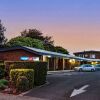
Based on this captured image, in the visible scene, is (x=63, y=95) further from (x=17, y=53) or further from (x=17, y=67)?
(x=17, y=53)

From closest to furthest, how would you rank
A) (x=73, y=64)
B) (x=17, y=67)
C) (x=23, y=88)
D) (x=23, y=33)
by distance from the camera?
(x=23, y=88) < (x=17, y=67) < (x=73, y=64) < (x=23, y=33)

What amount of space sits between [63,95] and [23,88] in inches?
102

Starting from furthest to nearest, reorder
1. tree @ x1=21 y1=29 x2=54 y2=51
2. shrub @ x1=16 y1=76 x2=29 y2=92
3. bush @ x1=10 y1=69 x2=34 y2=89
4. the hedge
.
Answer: tree @ x1=21 y1=29 x2=54 y2=51 < the hedge < bush @ x1=10 y1=69 x2=34 y2=89 < shrub @ x1=16 y1=76 x2=29 y2=92

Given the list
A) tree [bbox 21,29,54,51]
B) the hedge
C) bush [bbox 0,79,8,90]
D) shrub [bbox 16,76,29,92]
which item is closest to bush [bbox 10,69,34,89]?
shrub [bbox 16,76,29,92]

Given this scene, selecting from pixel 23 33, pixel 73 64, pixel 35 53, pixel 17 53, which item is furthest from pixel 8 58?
pixel 23 33

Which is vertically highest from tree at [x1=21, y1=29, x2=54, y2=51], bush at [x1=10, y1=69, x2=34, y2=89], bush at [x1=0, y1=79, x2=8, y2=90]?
tree at [x1=21, y1=29, x2=54, y2=51]

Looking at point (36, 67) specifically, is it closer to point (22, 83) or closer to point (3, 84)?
point (3, 84)

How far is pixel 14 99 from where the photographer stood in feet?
51.8

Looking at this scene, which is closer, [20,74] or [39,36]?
[20,74]

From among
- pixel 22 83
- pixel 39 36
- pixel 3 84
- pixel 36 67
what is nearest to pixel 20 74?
pixel 22 83

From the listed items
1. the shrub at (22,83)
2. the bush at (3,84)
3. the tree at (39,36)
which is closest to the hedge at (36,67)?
the bush at (3,84)

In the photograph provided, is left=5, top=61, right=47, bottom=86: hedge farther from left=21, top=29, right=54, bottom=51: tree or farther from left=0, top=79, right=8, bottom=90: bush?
left=21, top=29, right=54, bottom=51: tree

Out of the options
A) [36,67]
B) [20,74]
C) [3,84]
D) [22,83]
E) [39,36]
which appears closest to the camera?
[22,83]

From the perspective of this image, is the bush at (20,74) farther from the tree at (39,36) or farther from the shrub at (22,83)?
the tree at (39,36)
